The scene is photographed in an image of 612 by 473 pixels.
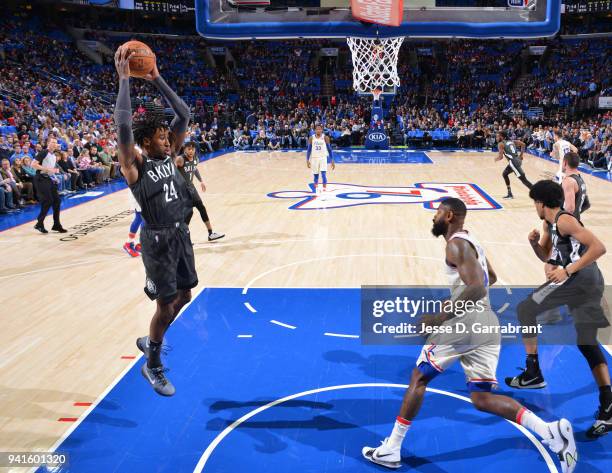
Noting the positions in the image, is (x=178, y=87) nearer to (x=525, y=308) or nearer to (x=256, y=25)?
(x=256, y=25)

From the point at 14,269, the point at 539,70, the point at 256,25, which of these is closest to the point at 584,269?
the point at 14,269

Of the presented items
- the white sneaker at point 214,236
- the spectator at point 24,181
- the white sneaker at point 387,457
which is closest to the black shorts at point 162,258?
the white sneaker at point 387,457

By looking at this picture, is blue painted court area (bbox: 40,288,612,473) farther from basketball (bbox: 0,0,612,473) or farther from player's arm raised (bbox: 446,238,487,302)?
player's arm raised (bbox: 446,238,487,302)

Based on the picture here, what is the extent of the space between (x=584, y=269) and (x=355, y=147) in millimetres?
23075

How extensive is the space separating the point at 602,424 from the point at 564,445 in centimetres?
69

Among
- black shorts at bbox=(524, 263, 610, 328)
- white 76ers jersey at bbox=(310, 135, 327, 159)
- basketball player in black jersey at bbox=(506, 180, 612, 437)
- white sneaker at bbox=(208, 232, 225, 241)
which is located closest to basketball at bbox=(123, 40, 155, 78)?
basketball player in black jersey at bbox=(506, 180, 612, 437)

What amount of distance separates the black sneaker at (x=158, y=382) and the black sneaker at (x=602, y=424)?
278 cm

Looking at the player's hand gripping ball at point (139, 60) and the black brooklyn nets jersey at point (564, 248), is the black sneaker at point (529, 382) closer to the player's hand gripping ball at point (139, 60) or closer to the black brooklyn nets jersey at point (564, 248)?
the black brooklyn nets jersey at point (564, 248)

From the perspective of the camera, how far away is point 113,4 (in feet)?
115

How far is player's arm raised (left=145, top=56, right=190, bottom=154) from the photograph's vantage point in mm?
3961

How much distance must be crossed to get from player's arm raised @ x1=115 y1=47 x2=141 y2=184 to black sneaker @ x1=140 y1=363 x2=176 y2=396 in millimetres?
1403

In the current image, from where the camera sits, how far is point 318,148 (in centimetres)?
1301

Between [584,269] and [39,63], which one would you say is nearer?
[584,269]

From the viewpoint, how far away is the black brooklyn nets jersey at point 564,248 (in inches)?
154
